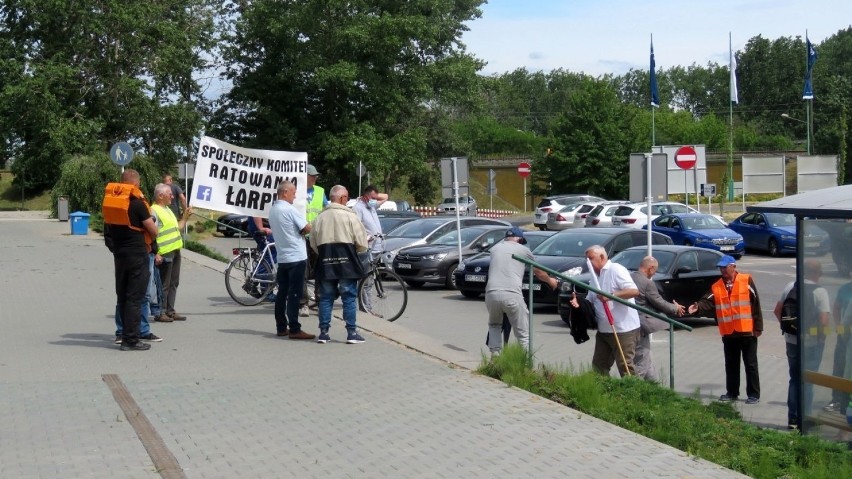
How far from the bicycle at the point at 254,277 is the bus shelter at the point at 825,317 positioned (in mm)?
7553

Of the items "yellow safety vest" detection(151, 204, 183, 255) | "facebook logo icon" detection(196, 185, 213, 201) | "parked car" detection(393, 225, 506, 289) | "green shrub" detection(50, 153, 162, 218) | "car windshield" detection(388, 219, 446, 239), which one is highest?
"green shrub" detection(50, 153, 162, 218)

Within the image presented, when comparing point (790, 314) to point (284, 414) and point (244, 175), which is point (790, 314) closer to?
point (284, 414)

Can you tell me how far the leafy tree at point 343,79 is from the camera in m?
54.2

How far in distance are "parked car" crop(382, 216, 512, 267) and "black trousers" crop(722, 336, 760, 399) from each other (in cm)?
1293

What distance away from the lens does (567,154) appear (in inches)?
2687

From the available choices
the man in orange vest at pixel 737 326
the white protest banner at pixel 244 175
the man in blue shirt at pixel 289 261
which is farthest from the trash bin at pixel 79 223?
the man in orange vest at pixel 737 326

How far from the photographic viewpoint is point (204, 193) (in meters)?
14.3

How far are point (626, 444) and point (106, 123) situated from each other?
173 feet

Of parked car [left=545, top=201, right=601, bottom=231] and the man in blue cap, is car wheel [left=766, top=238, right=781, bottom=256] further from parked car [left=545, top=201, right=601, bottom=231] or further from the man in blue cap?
the man in blue cap

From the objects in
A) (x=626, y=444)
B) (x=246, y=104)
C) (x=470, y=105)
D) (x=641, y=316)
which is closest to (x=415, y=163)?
(x=470, y=105)

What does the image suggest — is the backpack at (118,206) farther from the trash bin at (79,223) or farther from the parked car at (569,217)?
the parked car at (569,217)

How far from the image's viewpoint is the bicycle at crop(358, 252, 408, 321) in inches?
558

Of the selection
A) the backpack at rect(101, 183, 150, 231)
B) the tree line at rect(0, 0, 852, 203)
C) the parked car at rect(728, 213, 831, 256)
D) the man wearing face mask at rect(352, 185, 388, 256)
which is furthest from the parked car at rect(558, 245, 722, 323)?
the tree line at rect(0, 0, 852, 203)

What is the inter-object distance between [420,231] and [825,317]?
17.5 metres
